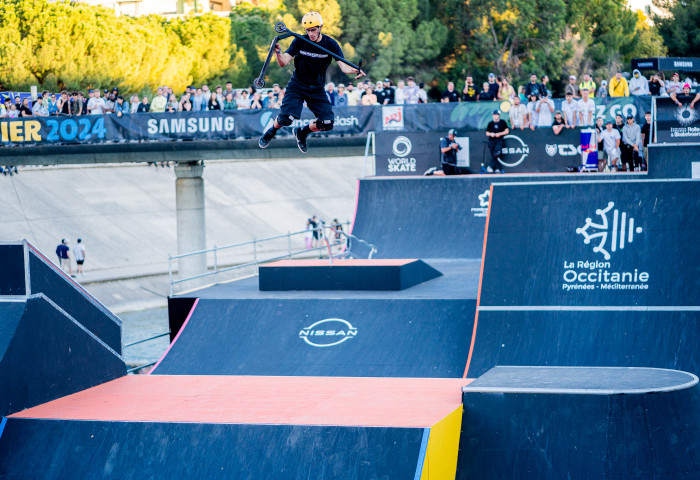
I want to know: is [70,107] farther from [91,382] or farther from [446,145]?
[91,382]

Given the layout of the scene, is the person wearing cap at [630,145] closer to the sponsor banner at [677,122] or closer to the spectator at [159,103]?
the sponsor banner at [677,122]

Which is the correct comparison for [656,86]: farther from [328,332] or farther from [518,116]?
[328,332]

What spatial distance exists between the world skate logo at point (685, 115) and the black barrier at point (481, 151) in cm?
234

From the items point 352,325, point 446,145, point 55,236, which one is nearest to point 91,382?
point 352,325

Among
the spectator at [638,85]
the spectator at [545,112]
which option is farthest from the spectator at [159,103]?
the spectator at [638,85]

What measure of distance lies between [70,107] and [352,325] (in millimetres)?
16721

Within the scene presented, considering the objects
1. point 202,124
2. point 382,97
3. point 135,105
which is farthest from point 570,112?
point 135,105

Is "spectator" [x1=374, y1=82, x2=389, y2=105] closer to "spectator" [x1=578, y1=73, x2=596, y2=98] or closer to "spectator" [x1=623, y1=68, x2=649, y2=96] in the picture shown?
"spectator" [x1=578, y1=73, x2=596, y2=98]

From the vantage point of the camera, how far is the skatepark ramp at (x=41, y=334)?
7750 mm

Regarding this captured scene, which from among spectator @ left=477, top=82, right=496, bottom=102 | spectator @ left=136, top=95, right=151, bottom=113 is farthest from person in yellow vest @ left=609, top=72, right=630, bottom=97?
spectator @ left=136, top=95, right=151, bottom=113

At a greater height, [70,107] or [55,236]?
[70,107]

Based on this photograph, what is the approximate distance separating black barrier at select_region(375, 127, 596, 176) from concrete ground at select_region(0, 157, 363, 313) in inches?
715

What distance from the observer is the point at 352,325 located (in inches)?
596

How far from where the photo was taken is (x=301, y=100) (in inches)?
386
